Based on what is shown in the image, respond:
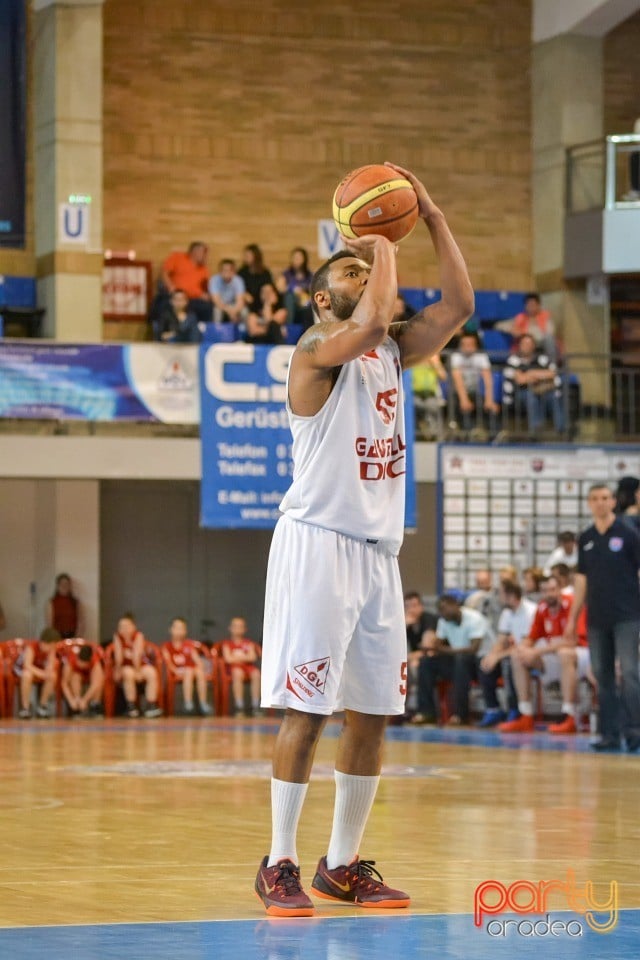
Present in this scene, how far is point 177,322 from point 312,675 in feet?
52.6

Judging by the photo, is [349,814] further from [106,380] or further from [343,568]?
[106,380]

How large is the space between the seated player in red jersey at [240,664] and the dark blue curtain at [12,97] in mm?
6679

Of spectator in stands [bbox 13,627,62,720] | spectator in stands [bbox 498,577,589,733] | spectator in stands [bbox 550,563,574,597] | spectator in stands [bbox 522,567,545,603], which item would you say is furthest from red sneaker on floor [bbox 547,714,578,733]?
spectator in stands [bbox 13,627,62,720]

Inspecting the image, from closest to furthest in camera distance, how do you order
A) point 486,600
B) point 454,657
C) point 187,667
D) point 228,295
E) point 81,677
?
point 454,657, point 486,600, point 81,677, point 187,667, point 228,295

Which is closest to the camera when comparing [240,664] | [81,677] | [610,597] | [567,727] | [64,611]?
[610,597]

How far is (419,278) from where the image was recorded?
25.5 meters

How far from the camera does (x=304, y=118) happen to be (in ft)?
83.0

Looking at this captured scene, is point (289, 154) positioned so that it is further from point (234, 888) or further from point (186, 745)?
point (234, 888)

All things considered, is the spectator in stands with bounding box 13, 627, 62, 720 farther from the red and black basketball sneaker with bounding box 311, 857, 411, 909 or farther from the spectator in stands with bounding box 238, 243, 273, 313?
the red and black basketball sneaker with bounding box 311, 857, 411, 909

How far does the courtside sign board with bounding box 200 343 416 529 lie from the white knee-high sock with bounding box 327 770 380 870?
1237cm

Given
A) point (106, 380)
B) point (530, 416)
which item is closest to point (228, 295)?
point (106, 380)

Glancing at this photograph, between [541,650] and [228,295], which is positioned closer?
[541,650]

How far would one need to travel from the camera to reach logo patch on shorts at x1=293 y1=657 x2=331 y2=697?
555 centimetres

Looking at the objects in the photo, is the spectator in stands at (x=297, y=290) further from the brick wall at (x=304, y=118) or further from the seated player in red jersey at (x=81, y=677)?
the seated player in red jersey at (x=81, y=677)
